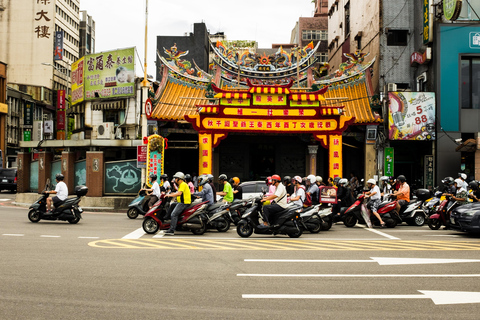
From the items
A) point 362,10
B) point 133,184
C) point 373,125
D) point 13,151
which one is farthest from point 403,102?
point 13,151

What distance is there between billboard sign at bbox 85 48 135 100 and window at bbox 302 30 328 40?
30659mm

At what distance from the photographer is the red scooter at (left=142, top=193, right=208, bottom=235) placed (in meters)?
14.3

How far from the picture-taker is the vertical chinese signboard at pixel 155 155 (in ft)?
81.8

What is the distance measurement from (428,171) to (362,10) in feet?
37.6

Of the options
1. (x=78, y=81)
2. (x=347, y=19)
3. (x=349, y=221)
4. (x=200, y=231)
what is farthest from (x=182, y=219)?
(x=78, y=81)

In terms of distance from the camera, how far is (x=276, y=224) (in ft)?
45.3

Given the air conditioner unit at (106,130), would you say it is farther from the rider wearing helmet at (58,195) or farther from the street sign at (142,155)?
the rider wearing helmet at (58,195)

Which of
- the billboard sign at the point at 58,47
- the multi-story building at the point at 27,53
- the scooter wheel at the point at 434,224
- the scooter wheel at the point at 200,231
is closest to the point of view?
the scooter wheel at the point at 200,231

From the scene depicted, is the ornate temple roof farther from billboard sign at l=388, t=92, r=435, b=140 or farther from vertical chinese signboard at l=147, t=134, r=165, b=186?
vertical chinese signboard at l=147, t=134, r=165, b=186

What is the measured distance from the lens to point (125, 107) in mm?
36281

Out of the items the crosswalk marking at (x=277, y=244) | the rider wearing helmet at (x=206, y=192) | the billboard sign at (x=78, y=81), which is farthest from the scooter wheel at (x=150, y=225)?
the billboard sign at (x=78, y=81)

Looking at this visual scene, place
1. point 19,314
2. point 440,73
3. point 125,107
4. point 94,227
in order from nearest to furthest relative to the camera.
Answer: point 19,314, point 94,227, point 440,73, point 125,107

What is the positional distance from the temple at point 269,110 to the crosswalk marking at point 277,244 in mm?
12254

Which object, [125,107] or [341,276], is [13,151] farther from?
[341,276]
